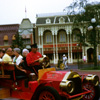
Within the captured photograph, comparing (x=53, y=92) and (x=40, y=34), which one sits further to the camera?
(x=40, y=34)

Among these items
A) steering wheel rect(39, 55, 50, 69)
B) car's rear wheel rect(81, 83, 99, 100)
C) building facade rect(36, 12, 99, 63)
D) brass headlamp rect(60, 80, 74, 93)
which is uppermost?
building facade rect(36, 12, 99, 63)

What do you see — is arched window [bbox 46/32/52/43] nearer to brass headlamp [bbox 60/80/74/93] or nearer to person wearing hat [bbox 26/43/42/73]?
person wearing hat [bbox 26/43/42/73]

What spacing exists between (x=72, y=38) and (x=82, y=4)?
17.9 metres

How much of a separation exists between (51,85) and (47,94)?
364 millimetres

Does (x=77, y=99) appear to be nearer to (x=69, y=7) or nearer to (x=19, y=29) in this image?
(x=69, y=7)

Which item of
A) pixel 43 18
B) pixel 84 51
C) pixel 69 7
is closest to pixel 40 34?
pixel 43 18

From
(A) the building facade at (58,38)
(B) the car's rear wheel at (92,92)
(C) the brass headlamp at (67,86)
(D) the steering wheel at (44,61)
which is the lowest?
(B) the car's rear wheel at (92,92)

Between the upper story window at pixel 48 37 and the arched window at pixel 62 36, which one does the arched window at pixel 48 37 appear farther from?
the arched window at pixel 62 36

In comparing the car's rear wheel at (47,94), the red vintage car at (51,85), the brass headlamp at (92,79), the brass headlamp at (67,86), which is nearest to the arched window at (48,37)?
the red vintage car at (51,85)

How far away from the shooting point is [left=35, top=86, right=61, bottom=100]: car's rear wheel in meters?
5.06

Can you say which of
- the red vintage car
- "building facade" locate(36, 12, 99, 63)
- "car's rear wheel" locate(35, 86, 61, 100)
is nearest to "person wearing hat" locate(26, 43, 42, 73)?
the red vintage car

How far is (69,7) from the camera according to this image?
28562mm

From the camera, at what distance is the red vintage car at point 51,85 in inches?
206

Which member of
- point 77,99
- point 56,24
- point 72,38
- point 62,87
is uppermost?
point 56,24
